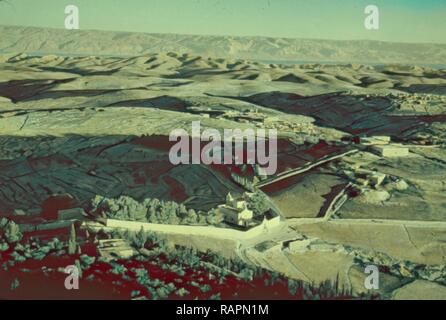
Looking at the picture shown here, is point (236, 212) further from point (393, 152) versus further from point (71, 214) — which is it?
point (393, 152)

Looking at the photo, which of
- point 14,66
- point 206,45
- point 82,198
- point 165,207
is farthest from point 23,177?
point 206,45

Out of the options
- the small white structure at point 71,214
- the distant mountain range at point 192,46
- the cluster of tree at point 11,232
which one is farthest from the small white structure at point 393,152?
the distant mountain range at point 192,46

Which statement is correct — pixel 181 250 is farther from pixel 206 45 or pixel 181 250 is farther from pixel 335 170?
pixel 206 45

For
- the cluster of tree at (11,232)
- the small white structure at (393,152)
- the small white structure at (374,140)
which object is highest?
the small white structure at (374,140)

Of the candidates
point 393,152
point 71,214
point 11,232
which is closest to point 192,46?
point 393,152

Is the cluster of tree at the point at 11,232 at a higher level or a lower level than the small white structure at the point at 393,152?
lower

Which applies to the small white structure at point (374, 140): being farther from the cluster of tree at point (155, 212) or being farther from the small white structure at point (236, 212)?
the cluster of tree at point (155, 212)
